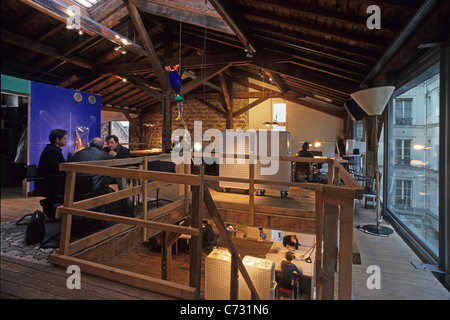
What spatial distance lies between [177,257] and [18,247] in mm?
4460

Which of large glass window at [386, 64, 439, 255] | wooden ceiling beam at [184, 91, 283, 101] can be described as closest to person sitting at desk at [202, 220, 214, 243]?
large glass window at [386, 64, 439, 255]

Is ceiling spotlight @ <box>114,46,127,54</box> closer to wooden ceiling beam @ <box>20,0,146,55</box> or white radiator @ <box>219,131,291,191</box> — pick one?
wooden ceiling beam @ <box>20,0,146,55</box>

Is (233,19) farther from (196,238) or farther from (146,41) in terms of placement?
(196,238)

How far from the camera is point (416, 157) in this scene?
4.05 meters

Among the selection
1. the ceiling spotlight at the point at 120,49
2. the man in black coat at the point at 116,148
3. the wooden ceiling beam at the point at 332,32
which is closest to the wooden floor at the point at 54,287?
the man in black coat at the point at 116,148

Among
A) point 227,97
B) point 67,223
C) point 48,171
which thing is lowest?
point 67,223

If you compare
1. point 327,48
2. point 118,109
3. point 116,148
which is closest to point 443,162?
point 327,48

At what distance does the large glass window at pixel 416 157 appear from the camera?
132 inches

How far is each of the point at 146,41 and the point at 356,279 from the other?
612cm
